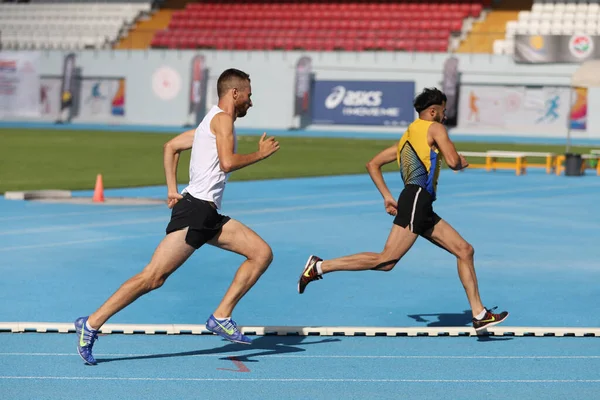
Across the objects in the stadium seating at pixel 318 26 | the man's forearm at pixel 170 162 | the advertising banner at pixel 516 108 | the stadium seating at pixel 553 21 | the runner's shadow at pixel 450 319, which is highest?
the man's forearm at pixel 170 162

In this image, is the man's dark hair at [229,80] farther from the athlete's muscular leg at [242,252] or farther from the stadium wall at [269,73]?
the stadium wall at [269,73]

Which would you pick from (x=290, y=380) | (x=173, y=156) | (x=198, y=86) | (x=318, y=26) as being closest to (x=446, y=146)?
(x=173, y=156)

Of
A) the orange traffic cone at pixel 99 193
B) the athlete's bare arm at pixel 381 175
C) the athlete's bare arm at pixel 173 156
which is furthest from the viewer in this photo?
the orange traffic cone at pixel 99 193

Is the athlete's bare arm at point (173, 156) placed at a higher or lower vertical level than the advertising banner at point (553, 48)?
higher

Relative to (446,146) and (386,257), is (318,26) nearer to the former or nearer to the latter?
(386,257)

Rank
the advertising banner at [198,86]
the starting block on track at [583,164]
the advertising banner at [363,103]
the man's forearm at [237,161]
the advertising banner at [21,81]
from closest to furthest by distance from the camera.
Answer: the man's forearm at [237,161] → the starting block on track at [583,164] → the advertising banner at [363,103] → the advertising banner at [198,86] → the advertising banner at [21,81]

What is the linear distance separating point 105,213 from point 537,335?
1055 centimetres

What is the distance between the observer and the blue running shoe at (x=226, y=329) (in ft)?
25.8

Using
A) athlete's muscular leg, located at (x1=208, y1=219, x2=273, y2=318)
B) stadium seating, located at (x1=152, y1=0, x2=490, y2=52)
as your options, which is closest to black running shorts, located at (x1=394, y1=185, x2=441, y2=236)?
athlete's muscular leg, located at (x1=208, y1=219, x2=273, y2=318)

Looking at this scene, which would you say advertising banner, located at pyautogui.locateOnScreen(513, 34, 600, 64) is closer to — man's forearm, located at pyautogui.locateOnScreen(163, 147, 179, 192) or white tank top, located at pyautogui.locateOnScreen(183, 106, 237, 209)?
man's forearm, located at pyautogui.locateOnScreen(163, 147, 179, 192)

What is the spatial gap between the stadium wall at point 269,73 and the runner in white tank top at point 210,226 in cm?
4531

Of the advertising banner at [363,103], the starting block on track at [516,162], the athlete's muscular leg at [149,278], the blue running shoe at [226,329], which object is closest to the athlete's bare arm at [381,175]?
the blue running shoe at [226,329]

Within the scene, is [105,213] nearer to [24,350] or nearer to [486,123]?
[24,350]

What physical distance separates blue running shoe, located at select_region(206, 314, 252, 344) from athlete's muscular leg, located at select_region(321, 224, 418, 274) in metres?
1.30
